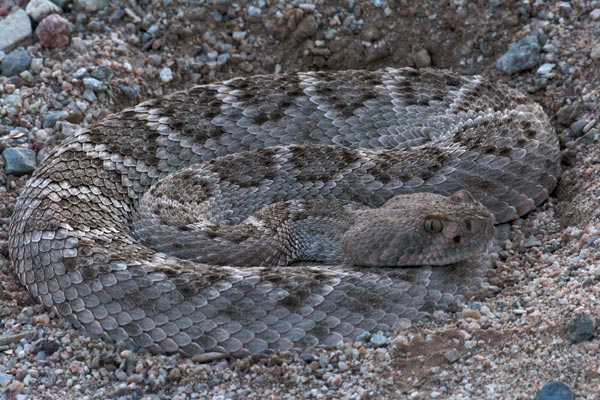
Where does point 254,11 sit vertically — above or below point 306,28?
above

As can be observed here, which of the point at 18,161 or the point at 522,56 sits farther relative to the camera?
the point at 522,56

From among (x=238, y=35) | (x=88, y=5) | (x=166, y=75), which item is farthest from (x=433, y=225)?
(x=88, y=5)

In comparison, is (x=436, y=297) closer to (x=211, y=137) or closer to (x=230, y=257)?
(x=230, y=257)

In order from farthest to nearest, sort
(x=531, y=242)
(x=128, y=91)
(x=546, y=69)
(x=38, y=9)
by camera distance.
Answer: (x=38, y=9)
(x=128, y=91)
(x=546, y=69)
(x=531, y=242)

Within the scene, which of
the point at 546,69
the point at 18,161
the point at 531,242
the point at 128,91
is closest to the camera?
the point at 531,242

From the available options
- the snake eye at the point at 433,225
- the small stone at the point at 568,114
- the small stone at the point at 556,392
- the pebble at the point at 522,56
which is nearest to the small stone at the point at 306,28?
the pebble at the point at 522,56

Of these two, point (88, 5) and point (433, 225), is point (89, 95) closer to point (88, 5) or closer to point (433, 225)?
point (88, 5)
